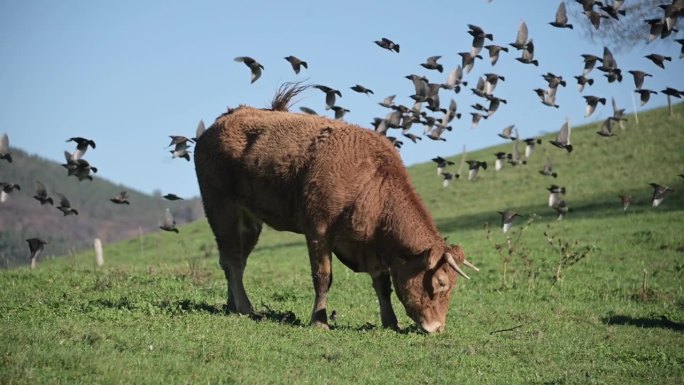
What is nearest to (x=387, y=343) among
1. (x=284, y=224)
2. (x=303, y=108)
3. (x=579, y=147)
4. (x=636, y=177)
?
(x=284, y=224)

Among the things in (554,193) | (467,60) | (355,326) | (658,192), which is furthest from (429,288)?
(554,193)

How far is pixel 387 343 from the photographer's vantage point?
1244 centimetres

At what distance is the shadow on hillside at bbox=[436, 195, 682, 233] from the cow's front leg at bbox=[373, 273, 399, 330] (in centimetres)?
1873

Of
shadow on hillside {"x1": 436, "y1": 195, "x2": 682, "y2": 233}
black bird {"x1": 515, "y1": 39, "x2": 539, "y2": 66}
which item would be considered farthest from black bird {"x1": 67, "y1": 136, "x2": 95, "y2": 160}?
shadow on hillside {"x1": 436, "y1": 195, "x2": 682, "y2": 233}

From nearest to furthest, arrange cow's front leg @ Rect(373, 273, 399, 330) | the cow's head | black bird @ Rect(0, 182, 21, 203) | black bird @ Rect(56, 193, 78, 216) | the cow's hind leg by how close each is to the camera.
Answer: the cow's head
cow's front leg @ Rect(373, 273, 399, 330)
the cow's hind leg
black bird @ Rect(0, 182, 21, 203)
black bird @ Rect(56, 193, 78, 216)

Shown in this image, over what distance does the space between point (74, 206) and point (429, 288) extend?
12420cm

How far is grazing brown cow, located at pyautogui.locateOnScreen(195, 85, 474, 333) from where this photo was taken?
44.0 ft

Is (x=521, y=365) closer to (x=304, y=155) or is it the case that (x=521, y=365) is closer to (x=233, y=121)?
(x=304, y=155)

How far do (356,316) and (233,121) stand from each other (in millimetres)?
3695

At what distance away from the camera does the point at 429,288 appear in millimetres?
13375

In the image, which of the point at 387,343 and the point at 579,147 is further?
the point at 579,147

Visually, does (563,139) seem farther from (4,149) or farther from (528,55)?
(4,149)

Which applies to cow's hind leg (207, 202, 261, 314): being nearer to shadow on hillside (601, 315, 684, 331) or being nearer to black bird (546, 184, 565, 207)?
shadow on hillside (601, 315, 684, 331)

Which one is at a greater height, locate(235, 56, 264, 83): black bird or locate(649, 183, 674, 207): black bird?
locate(235, 56, 264, 83): black bird
